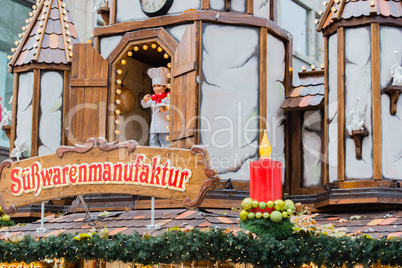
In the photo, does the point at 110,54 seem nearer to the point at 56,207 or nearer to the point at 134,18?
the point at 134,18

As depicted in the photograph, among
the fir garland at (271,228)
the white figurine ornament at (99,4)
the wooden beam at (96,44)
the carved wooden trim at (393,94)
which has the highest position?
the white figurine ornament at (99,4)

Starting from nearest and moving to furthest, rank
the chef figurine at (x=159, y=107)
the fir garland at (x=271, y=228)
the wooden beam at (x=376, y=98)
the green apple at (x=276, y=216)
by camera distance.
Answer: the green apple at (x=276, y=216)
the fir garland at (x=271, y=228)
the wooden beam at (x=376, y=98)
the chef figurine at (x=159, y=107)

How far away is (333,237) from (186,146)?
3.70m

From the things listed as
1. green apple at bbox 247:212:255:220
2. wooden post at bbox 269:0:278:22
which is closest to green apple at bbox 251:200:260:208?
green apple at bbox 247:212:255:220

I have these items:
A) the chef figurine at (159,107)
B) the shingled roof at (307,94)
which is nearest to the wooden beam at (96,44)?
the chef figurine at (159,107)

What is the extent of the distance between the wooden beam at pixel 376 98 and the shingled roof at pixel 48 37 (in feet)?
18.3

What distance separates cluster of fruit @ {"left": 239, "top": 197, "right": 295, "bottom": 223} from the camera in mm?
9289

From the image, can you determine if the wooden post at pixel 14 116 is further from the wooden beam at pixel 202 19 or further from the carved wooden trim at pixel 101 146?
the carved wooden trim at pixel 101 146

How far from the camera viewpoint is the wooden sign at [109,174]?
1030 centimetres

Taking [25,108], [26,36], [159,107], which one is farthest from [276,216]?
[26,36]

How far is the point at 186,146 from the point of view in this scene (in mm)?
12641

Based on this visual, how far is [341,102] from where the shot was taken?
1215cm

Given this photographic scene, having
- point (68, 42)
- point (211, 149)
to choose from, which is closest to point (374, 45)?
point (211, 149)

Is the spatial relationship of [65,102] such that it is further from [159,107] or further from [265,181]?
[265,181]
